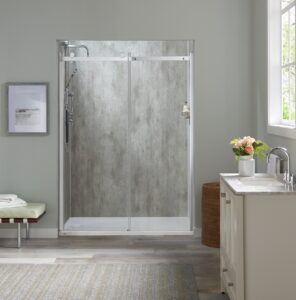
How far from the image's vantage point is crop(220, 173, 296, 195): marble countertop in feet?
10.6

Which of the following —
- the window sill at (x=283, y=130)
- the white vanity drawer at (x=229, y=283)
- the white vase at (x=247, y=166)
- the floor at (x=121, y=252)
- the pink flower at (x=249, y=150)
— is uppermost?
the window sill at (x=283, y=130)

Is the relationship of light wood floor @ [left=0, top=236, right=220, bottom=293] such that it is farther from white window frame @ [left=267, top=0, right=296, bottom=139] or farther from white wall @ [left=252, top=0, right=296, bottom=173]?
white window frame @ [left=267, top=0, right=296, bottom=139]

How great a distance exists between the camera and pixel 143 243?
5738 millimetres

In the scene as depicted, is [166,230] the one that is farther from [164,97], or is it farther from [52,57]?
Result: [52,57]

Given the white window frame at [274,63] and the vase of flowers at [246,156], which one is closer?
the vase of flowers at [246,156]

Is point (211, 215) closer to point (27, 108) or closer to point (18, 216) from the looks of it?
point (18, 216)

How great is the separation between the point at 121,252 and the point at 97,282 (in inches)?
39.7

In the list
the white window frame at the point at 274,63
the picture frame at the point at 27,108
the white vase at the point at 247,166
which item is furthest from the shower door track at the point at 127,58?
the white vase at the point at 247,166

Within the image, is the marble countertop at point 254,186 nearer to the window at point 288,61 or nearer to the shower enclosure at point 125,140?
the window at point 288,61

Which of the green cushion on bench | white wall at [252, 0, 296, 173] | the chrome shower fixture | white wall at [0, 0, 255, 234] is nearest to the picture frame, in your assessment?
white wall at [0, 0, 255, 234]

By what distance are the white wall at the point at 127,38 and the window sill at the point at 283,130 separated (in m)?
0.92

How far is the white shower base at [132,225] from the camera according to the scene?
606cm

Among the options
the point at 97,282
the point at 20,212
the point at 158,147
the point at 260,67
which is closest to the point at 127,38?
the point at 158,147

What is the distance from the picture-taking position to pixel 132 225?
6.09m
